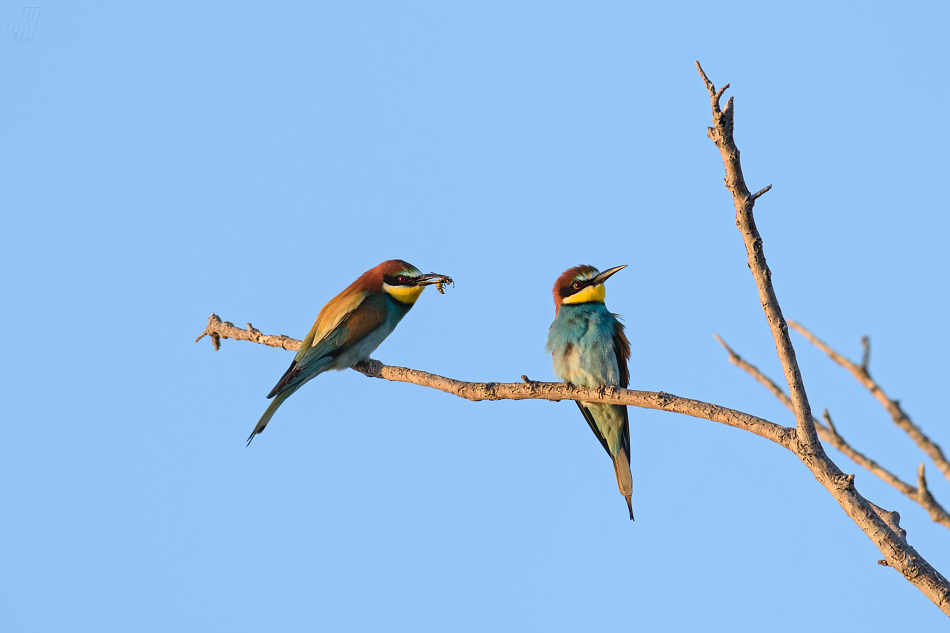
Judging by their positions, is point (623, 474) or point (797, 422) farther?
point (623, 474)

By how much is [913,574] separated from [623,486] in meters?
2.24

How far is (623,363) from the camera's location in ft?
14.8

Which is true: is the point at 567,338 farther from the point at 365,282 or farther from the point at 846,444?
the point at 846,444

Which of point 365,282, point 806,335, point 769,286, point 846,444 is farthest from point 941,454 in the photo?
point 365,282

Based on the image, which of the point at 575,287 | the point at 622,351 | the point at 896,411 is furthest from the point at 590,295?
the point at 896,411

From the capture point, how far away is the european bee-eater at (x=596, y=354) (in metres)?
4.33

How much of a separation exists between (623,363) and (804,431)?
214 cm

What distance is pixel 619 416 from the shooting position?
445 cm

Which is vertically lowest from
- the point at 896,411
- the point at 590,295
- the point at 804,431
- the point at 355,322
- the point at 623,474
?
the point at 896,411

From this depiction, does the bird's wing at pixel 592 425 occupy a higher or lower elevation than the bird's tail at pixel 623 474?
higher

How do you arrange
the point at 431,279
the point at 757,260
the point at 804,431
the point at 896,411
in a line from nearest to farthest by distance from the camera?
1. the point at 896,411
2. the point at 757,260
3. the point at 804,431
4. the point at 431,279

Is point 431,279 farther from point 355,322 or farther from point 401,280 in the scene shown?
point 355,322

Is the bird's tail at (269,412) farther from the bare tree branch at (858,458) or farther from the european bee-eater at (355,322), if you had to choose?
the bare tree branch at (858,458)

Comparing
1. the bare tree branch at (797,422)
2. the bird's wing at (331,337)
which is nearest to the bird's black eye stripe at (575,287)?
the bird's wing at (331,337)
